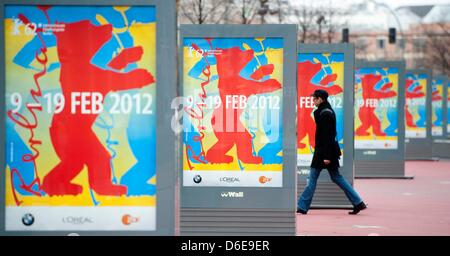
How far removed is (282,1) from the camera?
38.9 m

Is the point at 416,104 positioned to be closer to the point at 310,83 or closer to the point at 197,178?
the point at 310,83

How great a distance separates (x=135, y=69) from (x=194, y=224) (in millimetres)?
4540

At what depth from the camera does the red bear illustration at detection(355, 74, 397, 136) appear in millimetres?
22641

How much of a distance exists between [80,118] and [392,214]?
379 inches

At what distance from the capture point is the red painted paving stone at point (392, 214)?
42.6 ft

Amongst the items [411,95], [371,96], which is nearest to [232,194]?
[371,96]

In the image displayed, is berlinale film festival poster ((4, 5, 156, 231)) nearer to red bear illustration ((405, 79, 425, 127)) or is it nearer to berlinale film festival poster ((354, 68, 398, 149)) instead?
berlinale film festival poster ((354, 68, 398, 149))

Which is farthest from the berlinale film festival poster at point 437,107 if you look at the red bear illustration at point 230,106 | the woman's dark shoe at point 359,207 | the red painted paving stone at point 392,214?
the red bear illustration at point 230,106

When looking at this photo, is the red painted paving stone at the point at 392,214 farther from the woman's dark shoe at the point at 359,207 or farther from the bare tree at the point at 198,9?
the bare tree at the point at 198,9

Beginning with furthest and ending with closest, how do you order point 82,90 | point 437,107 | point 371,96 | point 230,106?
point 437,107, point 371,96, point 230,106, point 82,90

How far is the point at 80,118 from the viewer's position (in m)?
6.49
